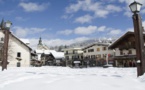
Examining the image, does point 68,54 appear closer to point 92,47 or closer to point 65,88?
point 92,47

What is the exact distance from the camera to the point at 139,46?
9.16 meters

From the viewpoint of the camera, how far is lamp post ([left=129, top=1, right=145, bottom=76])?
9.09 metres

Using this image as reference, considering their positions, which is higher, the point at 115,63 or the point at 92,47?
the point at 92,47

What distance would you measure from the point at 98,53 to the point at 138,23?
6125cm

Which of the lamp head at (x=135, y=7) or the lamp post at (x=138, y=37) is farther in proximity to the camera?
the lamp head at (x=135, y=7)

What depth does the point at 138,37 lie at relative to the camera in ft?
30.3

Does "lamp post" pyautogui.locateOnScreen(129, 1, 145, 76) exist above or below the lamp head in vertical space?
below

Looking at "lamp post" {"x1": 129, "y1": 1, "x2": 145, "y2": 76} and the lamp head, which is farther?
the lamp head

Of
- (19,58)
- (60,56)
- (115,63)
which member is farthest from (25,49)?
(60,56)

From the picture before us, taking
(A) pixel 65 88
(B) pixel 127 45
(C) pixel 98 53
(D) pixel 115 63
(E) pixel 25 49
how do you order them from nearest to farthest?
(A) pixel 65 88 → (B) pixel 127 45 → (D) pixel 115 63 → (E) pixel 25 49 → (C) pixel 98 53

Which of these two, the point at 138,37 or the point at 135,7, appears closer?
the point at 138,37

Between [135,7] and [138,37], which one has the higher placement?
[135,7]

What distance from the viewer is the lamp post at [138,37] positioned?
358 inches

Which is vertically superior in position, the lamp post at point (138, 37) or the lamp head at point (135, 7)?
the lamp head at point (135, 7)
